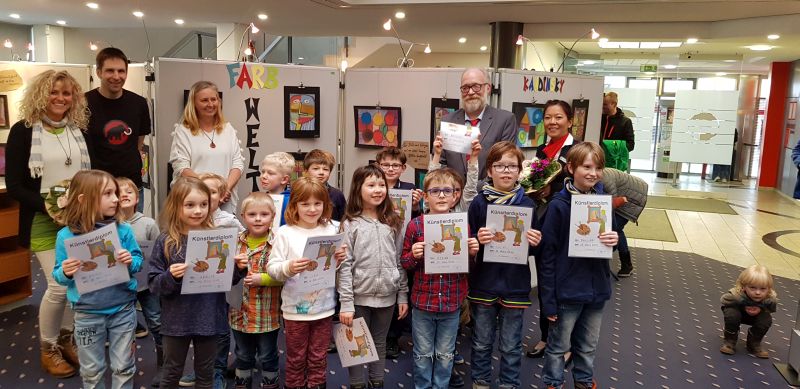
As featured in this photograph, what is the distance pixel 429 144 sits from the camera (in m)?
4.98

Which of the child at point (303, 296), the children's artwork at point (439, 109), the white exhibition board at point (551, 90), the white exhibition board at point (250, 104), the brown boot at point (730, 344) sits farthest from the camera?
the white exhibition board at point (551, 90)

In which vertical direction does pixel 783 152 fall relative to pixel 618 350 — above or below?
above

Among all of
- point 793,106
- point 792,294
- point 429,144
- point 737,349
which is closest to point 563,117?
point 429,144

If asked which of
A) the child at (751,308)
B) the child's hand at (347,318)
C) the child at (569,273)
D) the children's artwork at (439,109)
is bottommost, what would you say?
the child at (751,308)

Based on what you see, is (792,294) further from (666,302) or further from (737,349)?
(737,349)

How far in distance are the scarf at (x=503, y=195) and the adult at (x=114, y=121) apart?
223cm

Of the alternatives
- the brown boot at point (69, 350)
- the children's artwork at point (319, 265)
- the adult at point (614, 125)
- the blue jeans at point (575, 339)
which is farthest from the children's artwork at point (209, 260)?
the adult at point (614, 125)

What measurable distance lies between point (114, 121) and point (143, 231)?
845 mm

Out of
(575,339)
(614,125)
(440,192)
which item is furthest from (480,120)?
(614,125)

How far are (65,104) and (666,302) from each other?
4776 millimetres

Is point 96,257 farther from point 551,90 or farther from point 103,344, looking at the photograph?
point 551,90

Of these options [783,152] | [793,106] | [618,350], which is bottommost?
[618,350]

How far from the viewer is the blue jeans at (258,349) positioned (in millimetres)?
3100

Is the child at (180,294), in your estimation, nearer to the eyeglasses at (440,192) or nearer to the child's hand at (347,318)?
the child's hand at (347,318)
